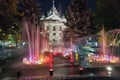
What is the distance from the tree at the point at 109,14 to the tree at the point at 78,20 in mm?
8470

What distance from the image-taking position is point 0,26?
24938 mm

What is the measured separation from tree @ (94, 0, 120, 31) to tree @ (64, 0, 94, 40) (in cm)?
847

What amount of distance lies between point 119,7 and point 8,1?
29.9m

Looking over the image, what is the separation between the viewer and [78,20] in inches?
2466

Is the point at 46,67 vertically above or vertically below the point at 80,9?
below

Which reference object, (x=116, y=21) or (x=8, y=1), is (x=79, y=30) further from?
(x=8, y=1)

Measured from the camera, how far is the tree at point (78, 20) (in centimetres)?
6253

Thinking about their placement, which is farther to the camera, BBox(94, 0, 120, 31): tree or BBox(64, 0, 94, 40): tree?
BBox(64, 0, 94, 40): tree

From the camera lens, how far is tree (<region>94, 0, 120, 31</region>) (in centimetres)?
4975

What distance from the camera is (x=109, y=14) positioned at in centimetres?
5100

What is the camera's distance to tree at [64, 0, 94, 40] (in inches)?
2462

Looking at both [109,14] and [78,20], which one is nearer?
[109,14]

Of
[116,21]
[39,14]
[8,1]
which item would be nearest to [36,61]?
[8,1]

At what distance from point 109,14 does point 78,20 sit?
1238 cm
